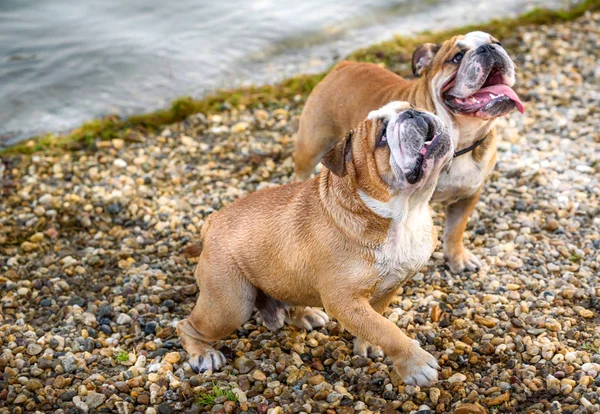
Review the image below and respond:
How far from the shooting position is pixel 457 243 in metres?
6.43

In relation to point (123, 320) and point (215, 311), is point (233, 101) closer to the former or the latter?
point (123, 320)

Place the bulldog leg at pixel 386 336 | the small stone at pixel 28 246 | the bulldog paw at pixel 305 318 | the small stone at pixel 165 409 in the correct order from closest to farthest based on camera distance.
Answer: the bulldog leg at pixel 386 336
the small stone at pixel 165 409
the bulldog paw at pixel 305 318
the small stone at pixel 28 246

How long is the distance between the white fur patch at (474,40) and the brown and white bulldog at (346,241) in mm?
1147

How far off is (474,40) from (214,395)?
10.4 ft

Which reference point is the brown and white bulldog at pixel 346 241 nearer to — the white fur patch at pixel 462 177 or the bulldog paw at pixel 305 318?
the bulldog paw at pixel 305 318

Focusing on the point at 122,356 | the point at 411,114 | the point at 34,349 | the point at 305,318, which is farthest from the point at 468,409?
the point at 34,349

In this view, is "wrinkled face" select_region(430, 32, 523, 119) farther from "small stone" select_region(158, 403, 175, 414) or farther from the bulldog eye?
"small stone" select_region(158, 403, 175, 414)

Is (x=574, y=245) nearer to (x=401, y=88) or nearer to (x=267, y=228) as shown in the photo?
(x=401, y=88)

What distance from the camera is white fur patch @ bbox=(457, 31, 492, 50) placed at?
5705 mm

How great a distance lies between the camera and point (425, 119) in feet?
15.0

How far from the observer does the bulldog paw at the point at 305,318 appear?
575 centimetres

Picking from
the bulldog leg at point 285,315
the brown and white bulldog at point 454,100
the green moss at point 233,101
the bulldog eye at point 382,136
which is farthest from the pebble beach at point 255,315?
the bulldog eye at point 382,136

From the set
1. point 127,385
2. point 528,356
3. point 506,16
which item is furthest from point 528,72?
point 127,385

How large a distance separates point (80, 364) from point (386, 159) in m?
2.64
